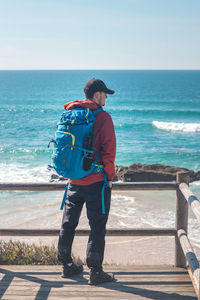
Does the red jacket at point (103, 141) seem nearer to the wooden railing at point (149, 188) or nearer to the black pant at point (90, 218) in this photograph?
the black pant at point (90, 218)

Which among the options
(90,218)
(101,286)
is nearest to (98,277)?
(101,286)

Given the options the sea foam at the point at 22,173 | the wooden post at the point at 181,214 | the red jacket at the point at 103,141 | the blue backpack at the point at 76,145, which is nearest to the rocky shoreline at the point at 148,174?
the sea foam at the point at 22,173

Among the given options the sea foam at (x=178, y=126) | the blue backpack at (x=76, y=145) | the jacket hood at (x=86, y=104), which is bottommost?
the sea foam at (x=178, y=126)

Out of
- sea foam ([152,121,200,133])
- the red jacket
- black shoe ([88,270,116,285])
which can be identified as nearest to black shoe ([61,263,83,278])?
black shoe ([88,270,116,285])

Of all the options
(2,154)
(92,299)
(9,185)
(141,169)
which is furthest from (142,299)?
(2,154)

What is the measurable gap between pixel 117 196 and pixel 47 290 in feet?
29.4

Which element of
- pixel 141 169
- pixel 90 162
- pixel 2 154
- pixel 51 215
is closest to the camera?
pixel 90 162

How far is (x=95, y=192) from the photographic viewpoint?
3.17 meters

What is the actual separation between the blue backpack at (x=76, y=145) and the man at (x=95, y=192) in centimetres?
9

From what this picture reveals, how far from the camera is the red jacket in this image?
10.0 ft

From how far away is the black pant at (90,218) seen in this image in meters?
3.18

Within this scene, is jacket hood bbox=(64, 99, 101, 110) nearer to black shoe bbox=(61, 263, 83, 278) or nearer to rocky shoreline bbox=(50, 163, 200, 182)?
black shoe bbox=(61, 263, 83, 278)

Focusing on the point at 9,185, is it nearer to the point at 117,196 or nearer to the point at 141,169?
the point at 117,196

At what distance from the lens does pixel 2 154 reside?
70.0 feet
